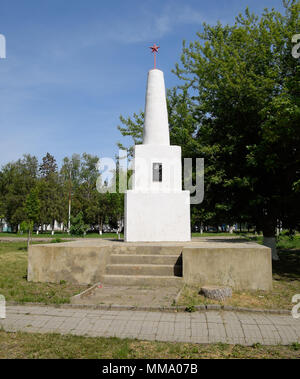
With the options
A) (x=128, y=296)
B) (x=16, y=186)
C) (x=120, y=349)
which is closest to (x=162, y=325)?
(x=120, y=349)

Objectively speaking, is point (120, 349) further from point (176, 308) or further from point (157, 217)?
point (157, 217)

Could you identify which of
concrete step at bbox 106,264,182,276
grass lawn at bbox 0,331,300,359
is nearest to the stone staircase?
concrete step at bbox 106,264,182,276

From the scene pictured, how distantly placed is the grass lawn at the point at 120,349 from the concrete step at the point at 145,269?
3.58 metres

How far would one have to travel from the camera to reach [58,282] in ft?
26.0

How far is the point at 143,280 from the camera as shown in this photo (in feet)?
24.5

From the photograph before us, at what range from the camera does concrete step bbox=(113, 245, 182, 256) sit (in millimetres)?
8414

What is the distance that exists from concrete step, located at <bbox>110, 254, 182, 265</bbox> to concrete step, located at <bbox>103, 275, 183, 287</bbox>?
2.07 feet

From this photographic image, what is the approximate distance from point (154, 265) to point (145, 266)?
0.80ft

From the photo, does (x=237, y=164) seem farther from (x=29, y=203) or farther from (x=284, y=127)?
(x=29, y=203)

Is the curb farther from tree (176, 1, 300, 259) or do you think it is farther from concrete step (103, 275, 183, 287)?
tree (176, 1, 300, 259)

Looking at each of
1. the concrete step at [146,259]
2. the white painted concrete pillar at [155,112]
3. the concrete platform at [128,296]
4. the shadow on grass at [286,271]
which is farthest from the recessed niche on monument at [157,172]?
the shadow on grass at [286,271]

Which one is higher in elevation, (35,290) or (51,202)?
(51,202)
